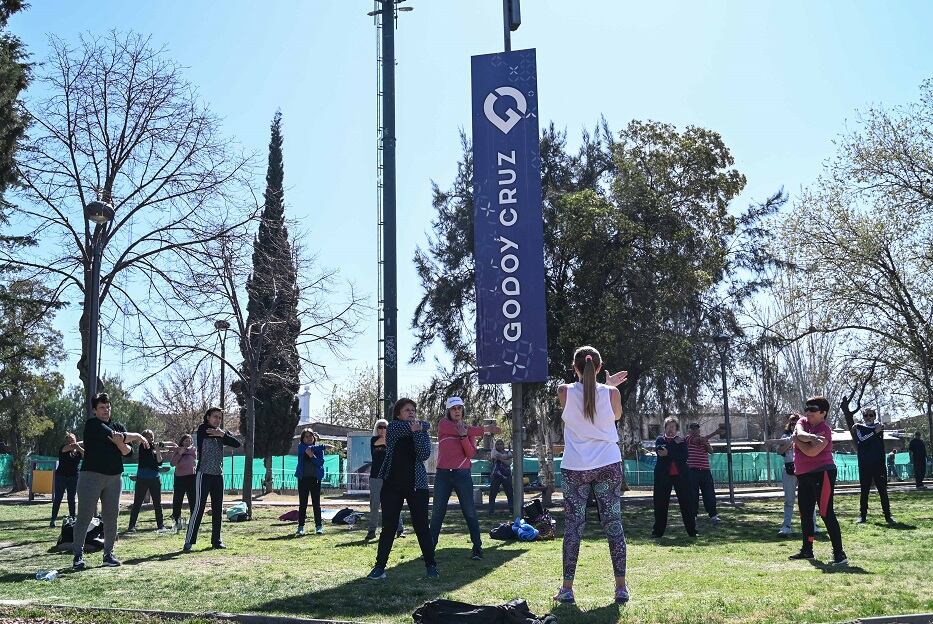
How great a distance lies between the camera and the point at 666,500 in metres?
12.4

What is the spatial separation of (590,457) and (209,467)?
673 centimetres

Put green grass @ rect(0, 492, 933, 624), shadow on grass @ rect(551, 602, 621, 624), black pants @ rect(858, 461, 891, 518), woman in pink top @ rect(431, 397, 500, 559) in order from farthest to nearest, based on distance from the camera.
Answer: black pants @ rect(858, 461, 891, 518)
woman in pink top @ rect(431, 397, 500, 559)
green grass @ rect(0, 492, 933, 624)
shadow on grass @ rect(551, 602, 621, 624)

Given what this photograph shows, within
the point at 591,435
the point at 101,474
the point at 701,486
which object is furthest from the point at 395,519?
the point at 701,486

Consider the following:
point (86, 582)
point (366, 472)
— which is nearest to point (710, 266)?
point (366, 472)

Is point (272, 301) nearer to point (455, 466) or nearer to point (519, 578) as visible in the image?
point (455, 466)

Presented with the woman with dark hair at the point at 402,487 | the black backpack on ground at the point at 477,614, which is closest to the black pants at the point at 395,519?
the woman with dark hair at the point at 402,487

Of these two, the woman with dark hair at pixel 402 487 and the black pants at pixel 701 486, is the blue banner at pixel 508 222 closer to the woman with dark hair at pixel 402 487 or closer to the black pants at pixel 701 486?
the black pants at pixel 701 486

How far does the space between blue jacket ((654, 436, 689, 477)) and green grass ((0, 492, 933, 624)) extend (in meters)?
0.97

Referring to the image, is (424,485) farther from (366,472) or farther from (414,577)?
(366,472)

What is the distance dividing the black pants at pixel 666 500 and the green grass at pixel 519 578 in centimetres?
23

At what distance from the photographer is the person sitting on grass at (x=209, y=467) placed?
1170cm

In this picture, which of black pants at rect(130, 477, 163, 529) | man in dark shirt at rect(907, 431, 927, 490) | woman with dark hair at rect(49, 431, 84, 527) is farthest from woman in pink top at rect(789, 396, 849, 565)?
man in dark shirt at rect(907, 431, 927, 490)

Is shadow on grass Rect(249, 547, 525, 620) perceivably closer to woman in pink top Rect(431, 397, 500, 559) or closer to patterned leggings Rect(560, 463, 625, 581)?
woman in pink top Rect(431, 397, 500, 559)

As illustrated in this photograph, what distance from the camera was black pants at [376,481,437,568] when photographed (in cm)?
848
